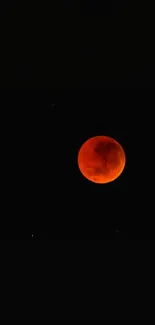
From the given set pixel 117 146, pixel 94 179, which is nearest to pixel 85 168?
pixel 94 179

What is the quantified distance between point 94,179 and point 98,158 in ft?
1.55

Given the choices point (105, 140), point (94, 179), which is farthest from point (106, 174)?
point (105, 140)

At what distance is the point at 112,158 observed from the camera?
6883 millimetres

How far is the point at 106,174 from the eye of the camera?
685 centimetres

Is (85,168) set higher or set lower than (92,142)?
lower

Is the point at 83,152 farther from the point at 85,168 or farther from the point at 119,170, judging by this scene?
the point at 119,170

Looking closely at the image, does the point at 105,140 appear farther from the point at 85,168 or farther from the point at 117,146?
the point at 85,168

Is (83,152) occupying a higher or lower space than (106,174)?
higher

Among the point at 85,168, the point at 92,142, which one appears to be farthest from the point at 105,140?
the point at 85,168

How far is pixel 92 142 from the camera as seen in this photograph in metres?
7.05

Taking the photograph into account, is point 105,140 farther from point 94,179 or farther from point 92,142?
point 94,179

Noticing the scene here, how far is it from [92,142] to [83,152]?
0.91 feet

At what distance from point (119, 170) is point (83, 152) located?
0.83 meters

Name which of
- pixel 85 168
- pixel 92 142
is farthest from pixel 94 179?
pixel 92 142
